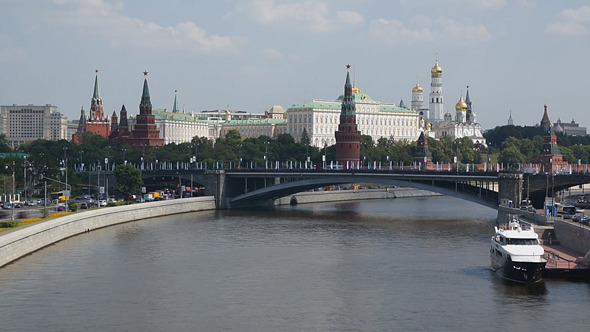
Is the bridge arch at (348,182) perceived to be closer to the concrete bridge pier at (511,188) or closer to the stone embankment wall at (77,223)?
the concrete bridge pier at (511,188)

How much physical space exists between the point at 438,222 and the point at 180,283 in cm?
4033

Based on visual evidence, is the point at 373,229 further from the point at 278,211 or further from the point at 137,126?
the point at 137,126

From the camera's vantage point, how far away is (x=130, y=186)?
104 meters

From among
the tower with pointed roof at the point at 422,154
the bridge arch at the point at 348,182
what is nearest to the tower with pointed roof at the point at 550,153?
the tower with pointed roof at the point at 422,154

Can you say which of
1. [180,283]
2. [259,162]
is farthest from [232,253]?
[259,162]

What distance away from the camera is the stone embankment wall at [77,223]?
5829cm

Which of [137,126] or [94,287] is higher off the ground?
[137,126]

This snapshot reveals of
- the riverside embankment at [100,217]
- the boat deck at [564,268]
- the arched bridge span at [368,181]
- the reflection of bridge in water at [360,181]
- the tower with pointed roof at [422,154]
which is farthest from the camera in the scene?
the tower with pointed roof at [422,154]

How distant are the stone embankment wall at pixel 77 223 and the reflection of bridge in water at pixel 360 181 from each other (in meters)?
3.37

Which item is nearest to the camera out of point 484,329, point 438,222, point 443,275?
point 484,329

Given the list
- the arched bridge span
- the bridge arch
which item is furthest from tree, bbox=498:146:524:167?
the bridge arch

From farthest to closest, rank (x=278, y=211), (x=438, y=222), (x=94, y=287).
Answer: (x=278, y=211) → (x=438, y=222) → (x=94, y=287)

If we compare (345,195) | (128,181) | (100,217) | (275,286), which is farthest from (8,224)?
(345,195)

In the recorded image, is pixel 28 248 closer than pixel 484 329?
No
